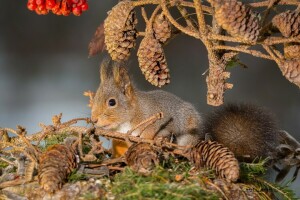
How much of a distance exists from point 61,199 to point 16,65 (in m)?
1.68

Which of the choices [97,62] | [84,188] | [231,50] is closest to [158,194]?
[84,188]

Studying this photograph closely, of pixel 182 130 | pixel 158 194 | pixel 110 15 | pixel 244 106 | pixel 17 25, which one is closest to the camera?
pixel 158 194

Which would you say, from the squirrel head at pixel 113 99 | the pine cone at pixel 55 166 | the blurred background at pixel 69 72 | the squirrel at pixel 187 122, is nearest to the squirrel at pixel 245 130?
the squirrel at pixel 187 122

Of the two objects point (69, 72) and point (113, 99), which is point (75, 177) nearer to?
point (113, 99)

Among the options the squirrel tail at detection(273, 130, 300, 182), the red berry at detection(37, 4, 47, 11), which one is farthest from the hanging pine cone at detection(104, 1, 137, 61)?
the squirrel tail at detection(273, 130, 300, 182)

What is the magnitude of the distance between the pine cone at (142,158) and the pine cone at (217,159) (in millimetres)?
69

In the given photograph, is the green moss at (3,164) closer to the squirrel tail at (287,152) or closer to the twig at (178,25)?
the twig at (178,25)

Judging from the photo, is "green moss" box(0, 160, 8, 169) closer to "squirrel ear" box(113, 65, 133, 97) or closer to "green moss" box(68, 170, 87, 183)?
"green moss" box(68, 170, 87, 183)

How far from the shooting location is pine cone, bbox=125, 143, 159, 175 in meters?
0.82

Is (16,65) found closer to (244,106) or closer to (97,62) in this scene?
(97,62)

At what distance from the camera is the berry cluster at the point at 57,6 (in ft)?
3.38

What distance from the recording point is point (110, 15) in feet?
3.16

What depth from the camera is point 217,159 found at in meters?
0.85

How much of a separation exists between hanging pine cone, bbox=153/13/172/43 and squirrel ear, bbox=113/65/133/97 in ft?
0.99
